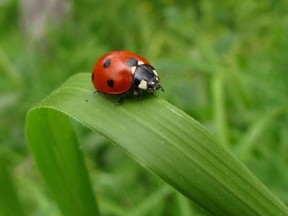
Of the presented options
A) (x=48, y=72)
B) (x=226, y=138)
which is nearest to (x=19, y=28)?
(x=48, y=72)

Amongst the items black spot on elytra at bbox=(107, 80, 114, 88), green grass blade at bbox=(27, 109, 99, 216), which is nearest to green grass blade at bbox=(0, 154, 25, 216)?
green grass blade at bbox=(27, 109, 99, 216)

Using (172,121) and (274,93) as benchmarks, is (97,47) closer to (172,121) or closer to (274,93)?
(274,93)

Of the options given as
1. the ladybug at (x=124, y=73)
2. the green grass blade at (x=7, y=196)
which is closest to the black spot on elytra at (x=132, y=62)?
the ladybug at (x=124, y=73)

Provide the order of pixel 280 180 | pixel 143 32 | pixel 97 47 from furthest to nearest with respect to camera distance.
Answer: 1. pixel 143 32
2. pixel 97 47
3. pixel 280 180

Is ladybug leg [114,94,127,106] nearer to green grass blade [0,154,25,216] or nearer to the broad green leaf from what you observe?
the broad green leaf

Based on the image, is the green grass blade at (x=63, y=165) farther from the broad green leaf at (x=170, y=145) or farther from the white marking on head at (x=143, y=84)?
Answer: the white marking on head at (x=143, y=84)

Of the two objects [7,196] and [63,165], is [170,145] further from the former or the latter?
[7,196]
